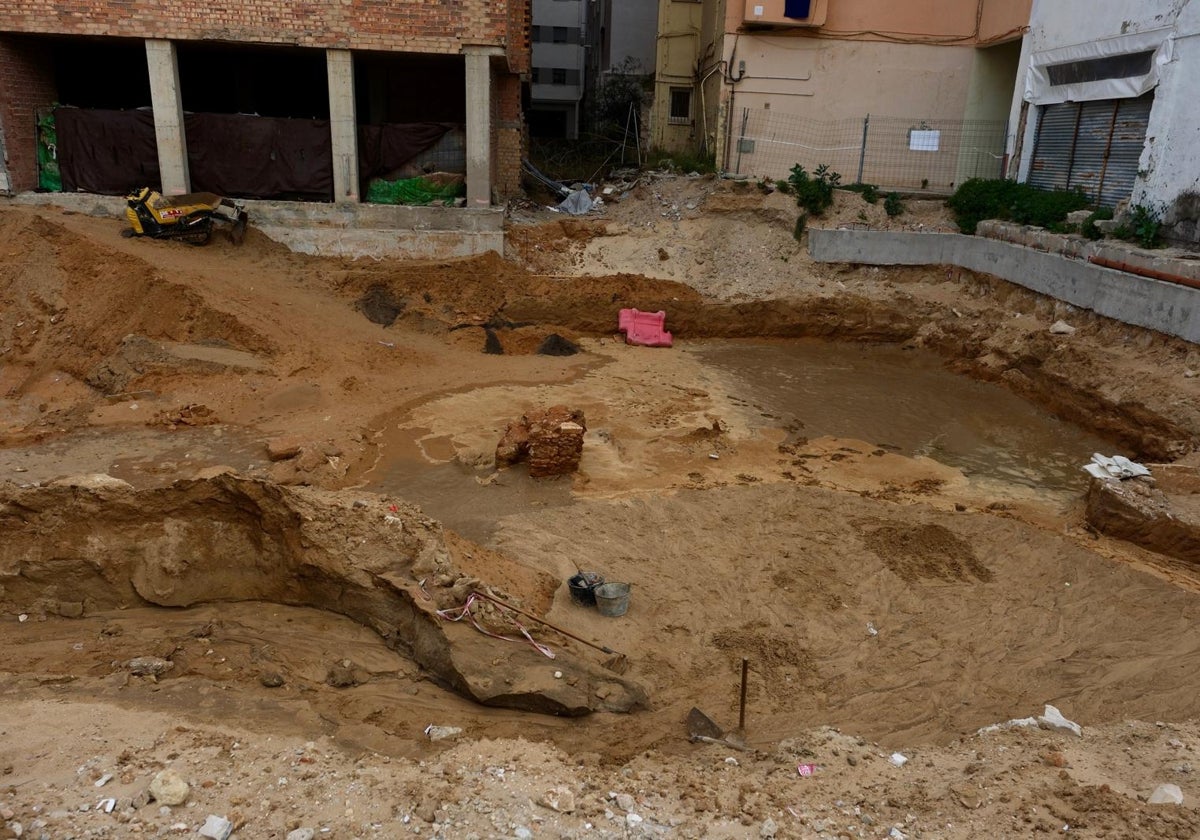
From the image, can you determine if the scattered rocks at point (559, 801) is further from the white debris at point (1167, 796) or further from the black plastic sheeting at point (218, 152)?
the black plastic sheeting at point (218, 152)

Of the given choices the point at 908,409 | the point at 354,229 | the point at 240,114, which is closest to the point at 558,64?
the point at 240,114

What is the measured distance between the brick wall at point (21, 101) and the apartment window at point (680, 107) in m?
15.9

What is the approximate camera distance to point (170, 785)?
4.08 m

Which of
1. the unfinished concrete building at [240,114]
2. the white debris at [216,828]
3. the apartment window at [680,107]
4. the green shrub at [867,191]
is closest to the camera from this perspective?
the white debris at [216,828]

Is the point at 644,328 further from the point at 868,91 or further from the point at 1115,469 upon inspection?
the point at 868,91

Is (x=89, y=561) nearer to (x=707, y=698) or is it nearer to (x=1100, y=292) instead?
(x=707, y=698)

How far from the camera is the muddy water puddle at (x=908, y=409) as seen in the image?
11.0 meters

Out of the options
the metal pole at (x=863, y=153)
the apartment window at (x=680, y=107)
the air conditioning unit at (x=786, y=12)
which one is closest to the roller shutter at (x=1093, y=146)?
the metal pole at (x=863, y=153)

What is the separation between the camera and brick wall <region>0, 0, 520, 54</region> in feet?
50.4

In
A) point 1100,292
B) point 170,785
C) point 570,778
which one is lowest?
point 570,778

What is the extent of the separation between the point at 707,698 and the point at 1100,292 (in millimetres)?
10618

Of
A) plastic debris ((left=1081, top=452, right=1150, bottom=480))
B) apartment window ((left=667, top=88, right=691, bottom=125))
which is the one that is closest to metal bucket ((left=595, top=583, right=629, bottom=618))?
plastic debris ((left=1081, top=452, right=1150, bottom=480))

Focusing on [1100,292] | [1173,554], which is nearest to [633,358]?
[1100,292]

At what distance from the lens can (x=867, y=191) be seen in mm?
18500
